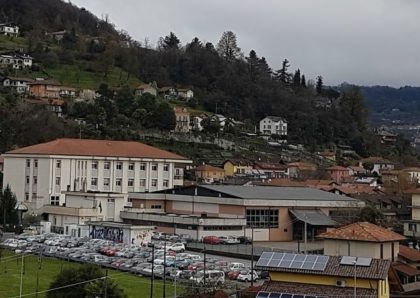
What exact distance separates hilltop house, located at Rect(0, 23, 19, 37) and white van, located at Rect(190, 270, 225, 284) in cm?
8629

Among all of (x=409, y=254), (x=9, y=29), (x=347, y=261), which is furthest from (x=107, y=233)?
(x=9, y=29)

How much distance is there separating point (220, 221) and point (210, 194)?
3.94 metres

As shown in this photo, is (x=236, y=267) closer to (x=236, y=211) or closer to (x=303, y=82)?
(x=236, y=211)

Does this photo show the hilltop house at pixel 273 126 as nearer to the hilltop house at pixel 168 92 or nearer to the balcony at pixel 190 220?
the hilltop house at pixel 168 92

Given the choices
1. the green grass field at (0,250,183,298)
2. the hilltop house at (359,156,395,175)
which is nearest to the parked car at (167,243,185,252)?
the green grass field at (0,250,183,298)

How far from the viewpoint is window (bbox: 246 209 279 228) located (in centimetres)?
4469

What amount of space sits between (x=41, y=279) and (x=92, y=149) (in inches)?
1080

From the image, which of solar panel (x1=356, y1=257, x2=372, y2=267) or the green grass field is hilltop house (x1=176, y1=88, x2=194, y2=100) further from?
solar panel (x1=356, y1=257, x2=372, y2=267)

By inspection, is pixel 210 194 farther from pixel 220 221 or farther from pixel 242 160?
pixel 242 160

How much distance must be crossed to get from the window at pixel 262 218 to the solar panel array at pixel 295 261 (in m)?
23.7

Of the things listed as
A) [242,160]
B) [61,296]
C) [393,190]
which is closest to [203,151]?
[242,160]

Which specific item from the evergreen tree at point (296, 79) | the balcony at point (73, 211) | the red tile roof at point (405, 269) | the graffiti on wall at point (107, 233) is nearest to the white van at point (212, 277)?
the red tile roof at point (405, 269)

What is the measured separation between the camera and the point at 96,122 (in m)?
75.5

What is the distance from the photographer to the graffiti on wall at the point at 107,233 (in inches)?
1574
